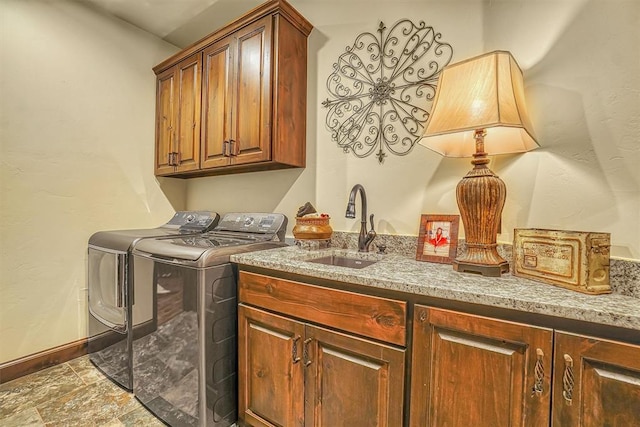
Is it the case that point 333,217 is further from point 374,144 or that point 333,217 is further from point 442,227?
point 442,227

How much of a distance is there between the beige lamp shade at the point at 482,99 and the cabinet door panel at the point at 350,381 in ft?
2.80

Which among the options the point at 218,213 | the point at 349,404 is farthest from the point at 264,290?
the point at 218,213

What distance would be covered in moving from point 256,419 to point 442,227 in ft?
4.14

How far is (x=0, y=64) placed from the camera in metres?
1.79

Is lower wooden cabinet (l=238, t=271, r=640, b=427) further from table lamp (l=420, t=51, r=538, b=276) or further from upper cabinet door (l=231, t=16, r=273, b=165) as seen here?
upper cabinet door (l=231, t=16, r=273, b=165)

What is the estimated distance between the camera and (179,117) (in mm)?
2322

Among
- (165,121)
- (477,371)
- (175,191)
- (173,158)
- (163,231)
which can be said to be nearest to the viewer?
(477,371)

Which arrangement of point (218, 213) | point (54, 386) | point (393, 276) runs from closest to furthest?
point (393, 276)
point (54, 386)
point (218, 213)

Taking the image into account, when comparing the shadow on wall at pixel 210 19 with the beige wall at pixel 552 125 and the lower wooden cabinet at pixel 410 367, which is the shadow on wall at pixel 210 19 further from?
the lower wooden cabinet at pixel 410 367

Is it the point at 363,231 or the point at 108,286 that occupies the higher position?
the point at 363,231

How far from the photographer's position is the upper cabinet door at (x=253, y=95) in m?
1.77

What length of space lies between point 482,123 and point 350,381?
1053mm

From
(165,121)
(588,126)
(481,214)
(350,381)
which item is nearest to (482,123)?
(481,214)

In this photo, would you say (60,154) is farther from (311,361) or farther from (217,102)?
(311,361)
